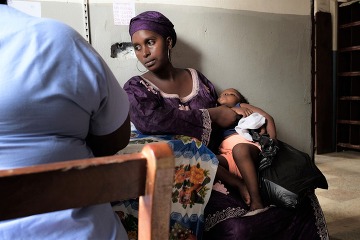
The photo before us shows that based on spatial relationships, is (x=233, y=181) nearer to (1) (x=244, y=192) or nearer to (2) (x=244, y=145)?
(1) (x=244, y=192)

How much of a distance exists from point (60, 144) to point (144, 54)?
993 millimetres

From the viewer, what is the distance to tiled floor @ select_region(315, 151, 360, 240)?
7.64ft

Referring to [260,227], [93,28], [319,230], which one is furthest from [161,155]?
[319,230]

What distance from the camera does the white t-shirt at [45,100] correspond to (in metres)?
0.77

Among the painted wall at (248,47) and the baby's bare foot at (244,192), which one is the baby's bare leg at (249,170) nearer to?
the baby's bare foot at (244,192)

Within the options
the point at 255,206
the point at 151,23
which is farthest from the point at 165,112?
the point at 255,206

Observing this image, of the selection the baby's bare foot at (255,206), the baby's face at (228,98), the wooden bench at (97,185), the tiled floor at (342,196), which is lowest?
the tiled floor at (342,196)

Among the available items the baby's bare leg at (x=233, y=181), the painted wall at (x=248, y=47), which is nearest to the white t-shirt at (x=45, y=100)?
the baby's bare leg at (x=233, y=181)

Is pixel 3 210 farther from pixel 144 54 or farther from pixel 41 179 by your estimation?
pixel 144 54

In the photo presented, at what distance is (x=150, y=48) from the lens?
68.7 inches

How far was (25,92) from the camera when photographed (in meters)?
0.77

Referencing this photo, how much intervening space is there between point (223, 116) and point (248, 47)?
599 millimetres

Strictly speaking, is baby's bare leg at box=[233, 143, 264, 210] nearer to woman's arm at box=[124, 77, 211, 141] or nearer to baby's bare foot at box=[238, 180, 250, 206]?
baby's bare foot at box=[238, 180, 250, 206]

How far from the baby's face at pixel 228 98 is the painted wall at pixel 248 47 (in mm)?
95
